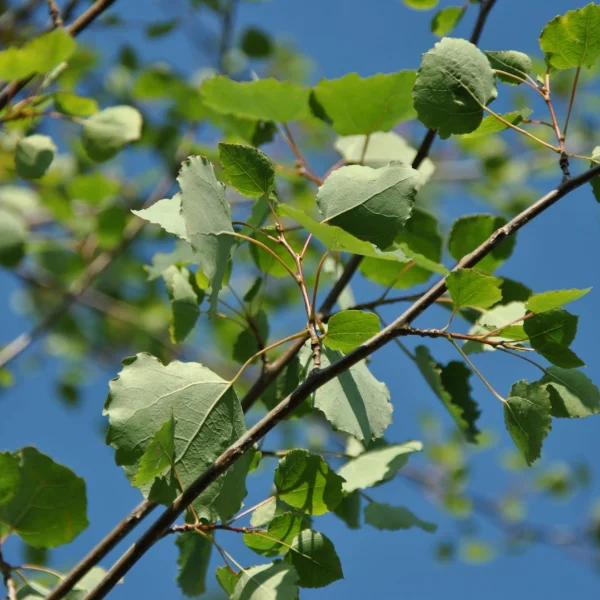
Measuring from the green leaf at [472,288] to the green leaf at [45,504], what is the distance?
18.0 inches

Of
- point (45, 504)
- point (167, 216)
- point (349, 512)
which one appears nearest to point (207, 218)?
point (167, 216)

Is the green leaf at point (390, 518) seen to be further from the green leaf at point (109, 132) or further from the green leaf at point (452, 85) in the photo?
the green leaf at point (109, 132)

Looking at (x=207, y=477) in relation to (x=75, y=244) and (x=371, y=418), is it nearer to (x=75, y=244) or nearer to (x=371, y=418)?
(x=371, y=418)

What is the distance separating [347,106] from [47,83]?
524 mm

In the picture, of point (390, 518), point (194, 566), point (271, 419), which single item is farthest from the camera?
point (390, 518)

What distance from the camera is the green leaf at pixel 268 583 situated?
2.25 feet

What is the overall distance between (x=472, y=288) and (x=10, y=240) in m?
1.09

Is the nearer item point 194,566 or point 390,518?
point 194,566

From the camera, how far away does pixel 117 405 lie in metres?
0.70

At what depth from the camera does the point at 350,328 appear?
0.73 m

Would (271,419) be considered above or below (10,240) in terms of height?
below

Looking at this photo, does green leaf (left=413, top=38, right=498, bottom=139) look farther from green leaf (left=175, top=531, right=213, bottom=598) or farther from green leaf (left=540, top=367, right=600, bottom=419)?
green leaf (left=175, top=531, right=213, bottom=598)

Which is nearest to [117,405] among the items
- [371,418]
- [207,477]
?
[207,477]

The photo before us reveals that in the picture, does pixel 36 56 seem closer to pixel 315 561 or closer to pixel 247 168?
pixel 247 168
